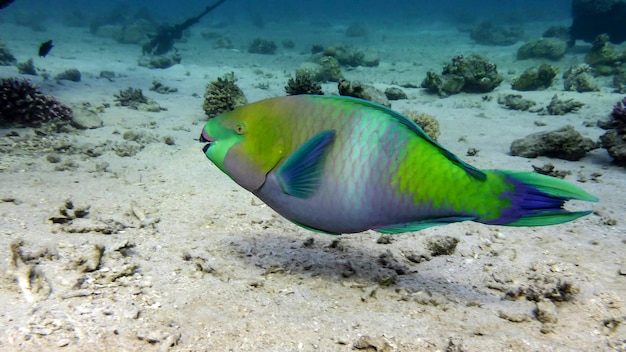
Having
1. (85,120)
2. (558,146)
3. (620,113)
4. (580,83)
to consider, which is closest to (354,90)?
(558,146)

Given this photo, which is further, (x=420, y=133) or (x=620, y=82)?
(x=620, y=82)

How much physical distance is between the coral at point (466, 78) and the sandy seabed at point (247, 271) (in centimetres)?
665

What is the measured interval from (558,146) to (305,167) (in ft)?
19.8

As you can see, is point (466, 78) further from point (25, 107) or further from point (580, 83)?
point (25, 107)

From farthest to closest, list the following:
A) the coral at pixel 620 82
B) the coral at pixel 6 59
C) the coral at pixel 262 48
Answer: the coral at pixel 262 48 < the coral at pixel 6 59 < the coral at pixel 620 82

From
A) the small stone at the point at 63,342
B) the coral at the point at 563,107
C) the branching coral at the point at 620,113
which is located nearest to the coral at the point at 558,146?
the branching coral at the point at 620,113

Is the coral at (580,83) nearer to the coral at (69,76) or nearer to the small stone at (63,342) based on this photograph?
the small stone at (63,342)

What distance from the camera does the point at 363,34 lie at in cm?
3150

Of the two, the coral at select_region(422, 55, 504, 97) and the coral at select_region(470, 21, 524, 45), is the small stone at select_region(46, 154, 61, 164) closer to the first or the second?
the coral at select_region(422, 55, 504, 97)

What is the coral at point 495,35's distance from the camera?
2636cm

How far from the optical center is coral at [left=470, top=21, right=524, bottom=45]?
26.4 meters

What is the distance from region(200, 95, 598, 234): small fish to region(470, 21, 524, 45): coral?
94.5 feet

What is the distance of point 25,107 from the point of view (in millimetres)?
6258

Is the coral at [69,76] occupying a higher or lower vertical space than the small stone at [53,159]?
higher
